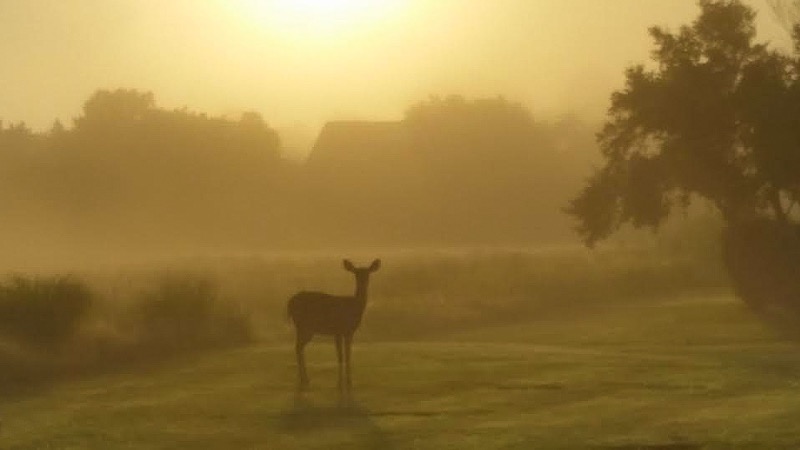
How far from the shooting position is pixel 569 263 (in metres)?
63.1

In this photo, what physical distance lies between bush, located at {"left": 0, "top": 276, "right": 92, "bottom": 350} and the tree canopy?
21.5 metres

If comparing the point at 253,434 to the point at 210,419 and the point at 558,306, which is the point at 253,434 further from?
the point at 558,306

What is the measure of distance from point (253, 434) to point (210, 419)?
185 cm

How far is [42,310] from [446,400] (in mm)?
14202

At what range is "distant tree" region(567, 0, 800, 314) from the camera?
158 feet

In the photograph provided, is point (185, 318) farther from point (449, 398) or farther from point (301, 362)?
point (449, 398)

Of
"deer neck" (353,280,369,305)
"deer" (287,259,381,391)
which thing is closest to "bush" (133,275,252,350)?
"deer" (287,259,381,391)

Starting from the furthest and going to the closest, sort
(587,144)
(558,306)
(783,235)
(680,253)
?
(587,144) → (680,253) → (558,306) → (783,235)

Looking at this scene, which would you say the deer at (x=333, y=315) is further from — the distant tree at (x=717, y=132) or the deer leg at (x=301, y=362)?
the distant tree at (x=717, y=132)

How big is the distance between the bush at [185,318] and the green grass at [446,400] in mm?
1191

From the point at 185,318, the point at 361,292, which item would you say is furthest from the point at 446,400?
the point at 185,318

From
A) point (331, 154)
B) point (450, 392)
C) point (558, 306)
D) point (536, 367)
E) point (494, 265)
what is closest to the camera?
point (450, 392)

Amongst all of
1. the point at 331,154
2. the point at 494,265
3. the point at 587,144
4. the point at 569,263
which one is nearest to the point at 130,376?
the point at 494,265

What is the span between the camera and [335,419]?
80.8 ft
